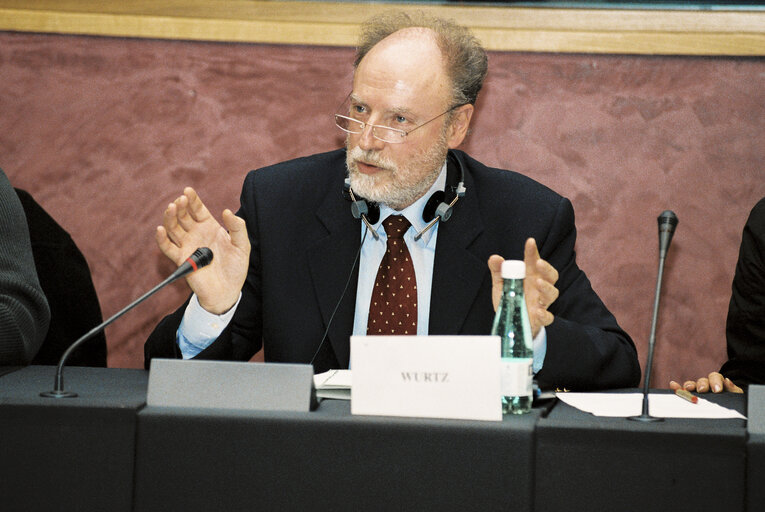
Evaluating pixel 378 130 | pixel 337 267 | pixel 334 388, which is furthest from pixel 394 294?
pixel 334 388

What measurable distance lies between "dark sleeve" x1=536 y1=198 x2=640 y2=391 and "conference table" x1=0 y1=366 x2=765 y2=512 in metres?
0.44

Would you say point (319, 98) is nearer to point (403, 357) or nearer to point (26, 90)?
point (26, 90)

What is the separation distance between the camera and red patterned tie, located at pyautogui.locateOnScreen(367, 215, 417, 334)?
1998 mm

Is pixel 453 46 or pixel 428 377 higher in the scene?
pixel 453 46

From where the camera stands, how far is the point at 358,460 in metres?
1.21

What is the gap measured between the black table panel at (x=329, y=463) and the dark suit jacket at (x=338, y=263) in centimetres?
62

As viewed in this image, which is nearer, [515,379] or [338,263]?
[515,379]

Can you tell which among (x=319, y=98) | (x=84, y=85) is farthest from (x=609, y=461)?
(x=84, y=85)

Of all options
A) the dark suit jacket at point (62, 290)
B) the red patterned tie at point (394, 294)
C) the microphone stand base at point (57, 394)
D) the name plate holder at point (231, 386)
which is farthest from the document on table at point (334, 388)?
the dark suit jacket at point (62, 290)

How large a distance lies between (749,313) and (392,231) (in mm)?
891

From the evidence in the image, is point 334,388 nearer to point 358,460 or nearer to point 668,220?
point 358,460

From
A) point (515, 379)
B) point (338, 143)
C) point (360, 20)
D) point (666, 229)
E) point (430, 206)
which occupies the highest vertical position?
point (360, 20)

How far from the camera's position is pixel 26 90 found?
9.39 feet

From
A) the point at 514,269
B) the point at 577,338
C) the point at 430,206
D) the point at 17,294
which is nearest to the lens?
the point at 514,269
